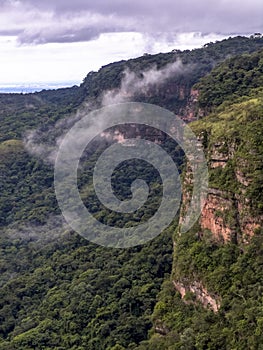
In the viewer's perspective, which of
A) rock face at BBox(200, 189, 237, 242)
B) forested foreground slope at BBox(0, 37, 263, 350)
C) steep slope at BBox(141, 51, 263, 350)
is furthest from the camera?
rock face at BBox(200, 189, 237, 242)

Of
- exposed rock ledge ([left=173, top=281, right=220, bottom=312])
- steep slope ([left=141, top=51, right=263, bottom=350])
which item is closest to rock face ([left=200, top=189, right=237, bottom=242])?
steep slope ([left=141, top=51, right=263, bottom=350])

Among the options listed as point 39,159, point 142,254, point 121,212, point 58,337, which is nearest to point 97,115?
point 39,159

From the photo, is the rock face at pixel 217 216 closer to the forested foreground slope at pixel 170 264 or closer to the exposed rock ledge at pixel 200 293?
the forested foreground slope at pixel 170 264

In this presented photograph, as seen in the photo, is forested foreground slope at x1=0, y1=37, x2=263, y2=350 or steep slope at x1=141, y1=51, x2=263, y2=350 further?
forested foreground slope at x1=0, y1=37, x2=263, y2=350

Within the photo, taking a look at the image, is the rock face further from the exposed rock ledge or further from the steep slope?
the exposed rock ledge

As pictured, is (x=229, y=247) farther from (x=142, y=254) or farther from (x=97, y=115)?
(x=97, y=115)

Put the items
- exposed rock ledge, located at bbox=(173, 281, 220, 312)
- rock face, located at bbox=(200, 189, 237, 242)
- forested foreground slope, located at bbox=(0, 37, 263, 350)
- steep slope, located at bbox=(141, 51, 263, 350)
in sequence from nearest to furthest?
steep slope, located at bbox=(141, 51, 263, 350) → forested foreground slope, located at bbox=(0, 37, 263, 350) → exposed rock ledge, located at bbox=(173, 281, 220, 312) → rock face, located at bbox=(200, 189, 237, 242)

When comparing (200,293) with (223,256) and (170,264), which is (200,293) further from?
(170,264)
